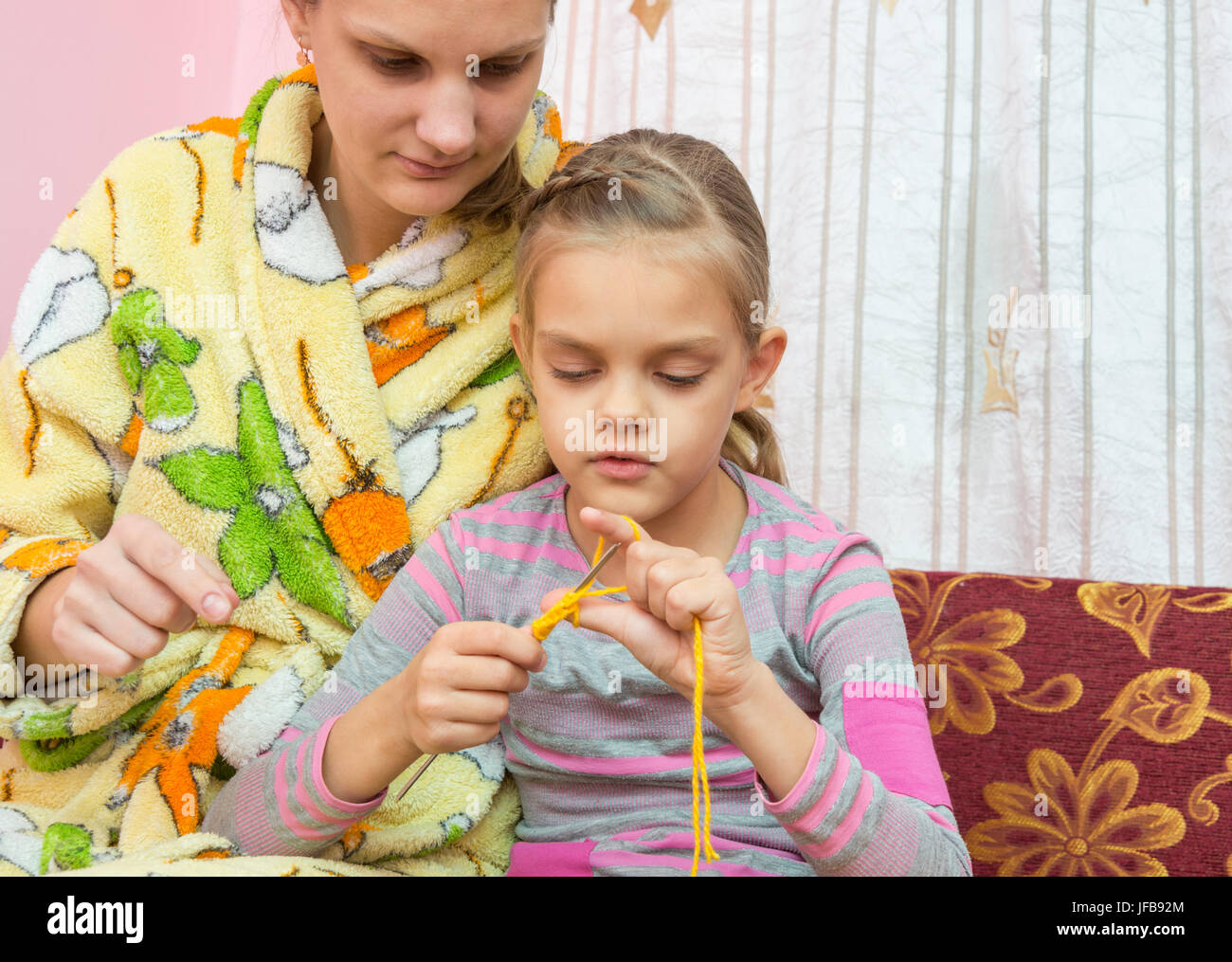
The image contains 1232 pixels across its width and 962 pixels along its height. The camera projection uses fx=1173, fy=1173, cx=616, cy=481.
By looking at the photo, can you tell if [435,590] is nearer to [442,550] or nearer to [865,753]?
[442,550]

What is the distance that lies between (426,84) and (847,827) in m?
0.69

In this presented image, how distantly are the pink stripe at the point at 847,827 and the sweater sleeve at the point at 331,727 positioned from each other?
337mm

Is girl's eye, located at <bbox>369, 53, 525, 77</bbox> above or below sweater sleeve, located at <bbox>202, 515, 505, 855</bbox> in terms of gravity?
above

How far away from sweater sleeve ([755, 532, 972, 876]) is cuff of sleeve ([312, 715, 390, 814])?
0.98ft

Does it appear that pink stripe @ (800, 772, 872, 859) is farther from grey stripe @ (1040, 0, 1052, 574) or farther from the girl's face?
grey stripe @ (1040, 0, 1052, 574)

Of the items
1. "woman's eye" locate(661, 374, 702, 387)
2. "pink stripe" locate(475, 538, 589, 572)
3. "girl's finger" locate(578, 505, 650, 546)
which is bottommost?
"girl's finger" locate(578, 505, 650, 546)

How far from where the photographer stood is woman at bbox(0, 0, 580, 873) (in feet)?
3.26

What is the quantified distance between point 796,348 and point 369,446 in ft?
3.01

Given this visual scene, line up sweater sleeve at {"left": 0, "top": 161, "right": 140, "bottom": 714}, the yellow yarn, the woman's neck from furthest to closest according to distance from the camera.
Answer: the woman's neck < sweater sleeve at {"left": 0, "top": 161, "right": 140, "bottom": 714} < the yellow yarn

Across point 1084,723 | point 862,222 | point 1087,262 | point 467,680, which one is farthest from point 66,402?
point 1087,262

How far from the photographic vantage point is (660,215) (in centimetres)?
96

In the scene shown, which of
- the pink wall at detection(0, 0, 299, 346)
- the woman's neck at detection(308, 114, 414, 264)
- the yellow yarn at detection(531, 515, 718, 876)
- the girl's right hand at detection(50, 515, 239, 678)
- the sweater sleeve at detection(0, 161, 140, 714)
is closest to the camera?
the yellow yarn at detection(531, 515, 718, 876)

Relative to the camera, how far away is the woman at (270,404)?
3.26 feet
